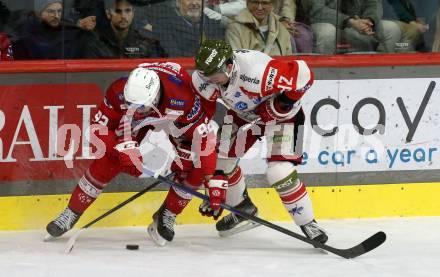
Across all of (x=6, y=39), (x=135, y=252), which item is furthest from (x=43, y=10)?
(x=135, y=252)

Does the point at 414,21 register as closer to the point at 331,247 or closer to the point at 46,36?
the point at 331,247

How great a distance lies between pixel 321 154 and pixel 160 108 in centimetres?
119

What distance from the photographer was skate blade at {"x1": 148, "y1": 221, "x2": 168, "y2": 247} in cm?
550

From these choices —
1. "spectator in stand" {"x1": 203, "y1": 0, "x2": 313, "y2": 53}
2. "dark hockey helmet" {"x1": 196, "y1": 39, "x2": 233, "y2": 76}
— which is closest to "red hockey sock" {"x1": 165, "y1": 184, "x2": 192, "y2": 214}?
"dark hockey helmet" {"x1": 196, "y1": 39, "x2": 233, "y2": 76}

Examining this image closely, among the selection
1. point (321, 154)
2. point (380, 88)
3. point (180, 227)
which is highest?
point (380, 88)

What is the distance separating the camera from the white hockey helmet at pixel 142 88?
505 centimetres

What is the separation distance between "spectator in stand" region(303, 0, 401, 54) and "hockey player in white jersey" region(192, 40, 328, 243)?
74 cm

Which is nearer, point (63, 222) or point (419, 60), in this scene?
point (63, 222)

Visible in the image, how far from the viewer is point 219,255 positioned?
209 inches

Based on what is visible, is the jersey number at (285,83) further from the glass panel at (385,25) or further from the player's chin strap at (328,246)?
the glass panel at (385,25)

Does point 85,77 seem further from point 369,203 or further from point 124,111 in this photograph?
point 369,203

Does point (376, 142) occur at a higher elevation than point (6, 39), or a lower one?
lower

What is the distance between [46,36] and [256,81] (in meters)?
1.19

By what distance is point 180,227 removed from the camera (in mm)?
5906
